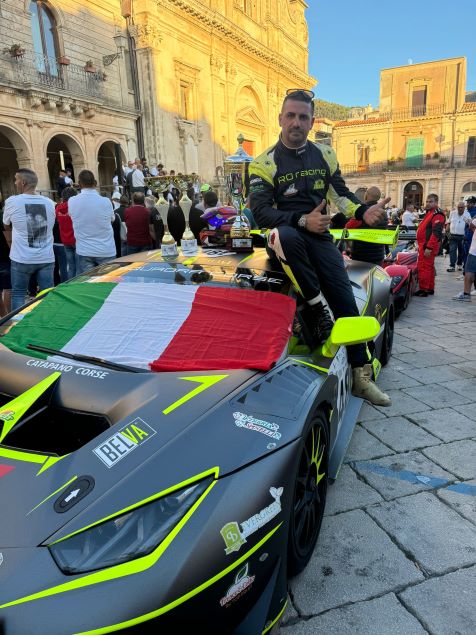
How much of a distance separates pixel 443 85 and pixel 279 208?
48.8 m

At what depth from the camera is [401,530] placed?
2.16 metres

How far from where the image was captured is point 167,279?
2.64m

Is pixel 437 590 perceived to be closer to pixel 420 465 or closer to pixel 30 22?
pixel 420 465

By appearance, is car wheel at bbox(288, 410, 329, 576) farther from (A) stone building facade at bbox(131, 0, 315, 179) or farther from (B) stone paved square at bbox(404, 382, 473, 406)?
(A) stone building facade at bbox(131, 0, 315, 179)

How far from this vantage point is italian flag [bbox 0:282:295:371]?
6.63 feet

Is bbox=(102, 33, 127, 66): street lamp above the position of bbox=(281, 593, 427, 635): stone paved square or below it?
above

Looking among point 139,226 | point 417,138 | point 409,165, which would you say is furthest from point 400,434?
point 417,138

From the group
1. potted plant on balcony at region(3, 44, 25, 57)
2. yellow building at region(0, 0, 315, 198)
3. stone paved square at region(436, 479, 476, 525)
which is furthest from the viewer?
yellow building at region(0, 0, 315, 198)

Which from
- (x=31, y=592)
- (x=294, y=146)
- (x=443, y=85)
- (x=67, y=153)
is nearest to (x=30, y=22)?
(x=67, y=153)

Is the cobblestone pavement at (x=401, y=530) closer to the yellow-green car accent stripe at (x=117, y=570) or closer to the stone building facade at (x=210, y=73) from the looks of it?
the yellow-green car accent stripe at (x=117, y=570)

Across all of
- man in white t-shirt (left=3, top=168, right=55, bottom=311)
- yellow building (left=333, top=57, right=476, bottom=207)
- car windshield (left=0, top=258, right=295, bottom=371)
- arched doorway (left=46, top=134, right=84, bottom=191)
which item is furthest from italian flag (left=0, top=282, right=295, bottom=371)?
yellow building (left=333, top=57, right=476, bottom=207)

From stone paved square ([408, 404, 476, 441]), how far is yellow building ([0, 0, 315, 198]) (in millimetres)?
Answer: 15188

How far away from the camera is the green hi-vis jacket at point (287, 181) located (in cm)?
288

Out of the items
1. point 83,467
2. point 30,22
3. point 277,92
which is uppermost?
point 277,92
